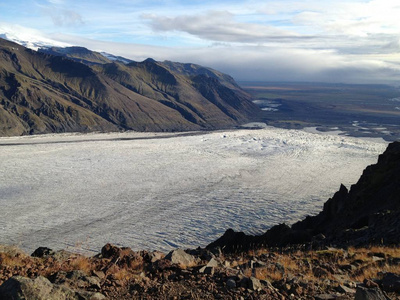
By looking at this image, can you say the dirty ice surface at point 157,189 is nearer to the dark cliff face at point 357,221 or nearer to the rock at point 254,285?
the dark cliff face at point 357,221

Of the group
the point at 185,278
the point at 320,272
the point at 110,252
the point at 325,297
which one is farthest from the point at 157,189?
the point at 325,297

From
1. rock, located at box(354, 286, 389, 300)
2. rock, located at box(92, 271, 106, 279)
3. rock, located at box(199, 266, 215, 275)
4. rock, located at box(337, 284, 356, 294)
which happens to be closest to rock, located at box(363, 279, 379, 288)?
rock, located at box(337, 284, 356, 294)

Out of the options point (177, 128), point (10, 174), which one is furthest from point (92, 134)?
point (10, 174)

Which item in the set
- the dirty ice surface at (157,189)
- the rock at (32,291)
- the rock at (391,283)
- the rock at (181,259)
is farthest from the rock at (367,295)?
the dirty ice surface at (157,189)

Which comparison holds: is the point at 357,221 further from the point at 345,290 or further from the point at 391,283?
the point at 345,290

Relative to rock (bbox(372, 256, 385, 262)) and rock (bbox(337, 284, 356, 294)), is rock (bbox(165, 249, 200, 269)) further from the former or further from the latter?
rock (bbox(372, 256, 385, 262))
